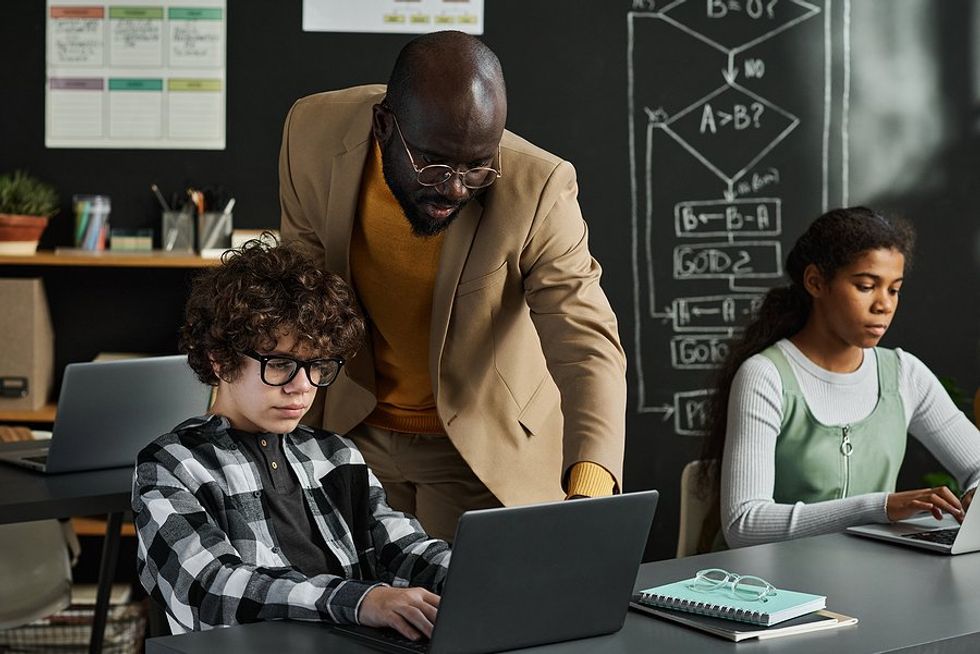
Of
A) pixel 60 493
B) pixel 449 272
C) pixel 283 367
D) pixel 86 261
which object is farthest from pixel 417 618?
pixel 86 261

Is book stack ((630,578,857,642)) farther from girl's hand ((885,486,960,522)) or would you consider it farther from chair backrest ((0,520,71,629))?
chair backrest ((0,520,71,629))

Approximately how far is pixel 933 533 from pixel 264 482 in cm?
104

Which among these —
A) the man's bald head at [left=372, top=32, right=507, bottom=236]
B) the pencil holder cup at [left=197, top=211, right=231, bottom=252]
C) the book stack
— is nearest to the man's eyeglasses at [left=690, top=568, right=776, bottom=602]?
the book stack

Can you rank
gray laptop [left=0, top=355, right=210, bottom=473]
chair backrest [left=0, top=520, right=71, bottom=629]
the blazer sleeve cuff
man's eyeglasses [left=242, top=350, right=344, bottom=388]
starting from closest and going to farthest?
man's eyeglasses [left=242, top=350, right=344, bottom=388]
the blazer sleeve cuff
gray laptop [left=0, top=355, right=210, bottom=473]
chair backrest [left=0, top=520, right=71, bottom=629]

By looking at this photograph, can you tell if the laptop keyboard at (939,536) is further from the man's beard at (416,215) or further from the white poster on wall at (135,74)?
the white poster on wall at (135,74)

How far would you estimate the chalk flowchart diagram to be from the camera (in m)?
3.95

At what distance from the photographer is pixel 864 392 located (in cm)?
253

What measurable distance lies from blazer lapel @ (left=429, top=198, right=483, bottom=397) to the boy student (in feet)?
0.74

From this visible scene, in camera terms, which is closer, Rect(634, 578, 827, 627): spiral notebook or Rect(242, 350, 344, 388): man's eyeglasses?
Rect(634, 578, 827, 627): spiral notebook

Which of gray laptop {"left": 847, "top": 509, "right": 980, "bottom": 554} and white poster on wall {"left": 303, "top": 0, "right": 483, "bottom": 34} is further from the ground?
white poster on wall {"left": 303, "top": 0, "right": 483, "bottom": 34}

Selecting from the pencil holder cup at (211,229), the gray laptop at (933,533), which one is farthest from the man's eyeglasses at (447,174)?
the pencil holder cup at (211,229)

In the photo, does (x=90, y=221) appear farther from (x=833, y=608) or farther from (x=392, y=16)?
(x=833, y=608)

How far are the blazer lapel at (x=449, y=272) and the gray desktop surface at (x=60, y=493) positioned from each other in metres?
0.66

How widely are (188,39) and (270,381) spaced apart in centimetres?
236
